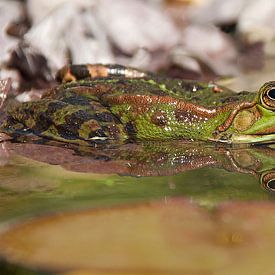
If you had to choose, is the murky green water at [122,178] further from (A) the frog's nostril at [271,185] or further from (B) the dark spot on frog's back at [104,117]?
(B) the dark spot on frog's back at [104,117]

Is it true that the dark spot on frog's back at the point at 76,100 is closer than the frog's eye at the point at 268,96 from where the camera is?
No

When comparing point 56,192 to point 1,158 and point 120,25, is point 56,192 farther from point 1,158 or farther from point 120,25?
point 120,25

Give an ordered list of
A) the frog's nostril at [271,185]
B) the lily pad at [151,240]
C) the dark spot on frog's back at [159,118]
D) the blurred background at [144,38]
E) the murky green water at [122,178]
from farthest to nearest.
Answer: the blurred background at [144,38]
the dark spot on frog's back at [159,118]
the frog's nostril at [271,185]
the murky green water at [122,178]
the lily pad at [151,240]

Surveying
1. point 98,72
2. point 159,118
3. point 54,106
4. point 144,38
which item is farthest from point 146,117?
point 144,38

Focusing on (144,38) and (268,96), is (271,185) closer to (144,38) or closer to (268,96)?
(268,96)

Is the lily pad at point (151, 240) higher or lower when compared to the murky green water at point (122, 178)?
lower

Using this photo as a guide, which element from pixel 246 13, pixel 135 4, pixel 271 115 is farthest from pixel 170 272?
pixel 246 13

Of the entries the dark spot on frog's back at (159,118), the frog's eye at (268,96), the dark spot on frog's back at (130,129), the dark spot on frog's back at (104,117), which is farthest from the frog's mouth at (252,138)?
the dark spot on frog's back at (104,117)
